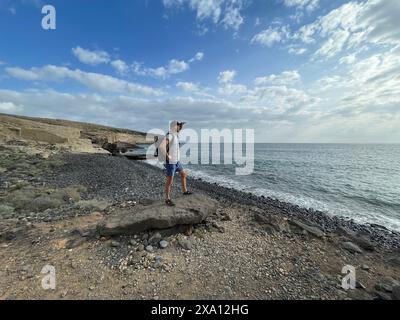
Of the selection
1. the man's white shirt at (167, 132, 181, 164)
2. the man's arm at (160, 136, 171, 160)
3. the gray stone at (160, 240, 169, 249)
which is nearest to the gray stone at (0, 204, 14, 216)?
the gray stone at (160, 240, 169, 249)

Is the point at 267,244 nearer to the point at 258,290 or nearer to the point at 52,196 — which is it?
the point at 258,290

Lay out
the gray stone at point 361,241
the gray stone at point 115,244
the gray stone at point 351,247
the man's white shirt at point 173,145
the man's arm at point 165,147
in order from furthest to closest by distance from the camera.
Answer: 1. the gray stone at point 361,241
2. the gray stone at point 351,247
3. the man's white shirt at point 173,145
4. the man's arm at point 165,147
5. the gray stone at point 115,244

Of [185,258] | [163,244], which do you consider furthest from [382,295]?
[163,244]

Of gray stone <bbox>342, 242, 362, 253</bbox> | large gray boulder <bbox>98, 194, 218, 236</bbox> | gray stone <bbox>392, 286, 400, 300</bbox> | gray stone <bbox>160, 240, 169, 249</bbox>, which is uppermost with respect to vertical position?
large gray boulder <bbox>98, 194, 218, 236</bbox>

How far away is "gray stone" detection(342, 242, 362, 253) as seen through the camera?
7211 mm

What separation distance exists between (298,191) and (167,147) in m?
17.1

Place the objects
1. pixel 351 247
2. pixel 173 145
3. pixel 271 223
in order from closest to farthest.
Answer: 1. pixel 173 145
2. pixel 351 247
3. pixel 271 223

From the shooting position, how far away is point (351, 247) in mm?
7340

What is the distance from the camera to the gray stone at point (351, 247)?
23.7ft

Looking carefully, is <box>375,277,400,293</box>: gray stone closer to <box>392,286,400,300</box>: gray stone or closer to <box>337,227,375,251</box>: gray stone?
<box>392,286,400,300</box>: gray stone

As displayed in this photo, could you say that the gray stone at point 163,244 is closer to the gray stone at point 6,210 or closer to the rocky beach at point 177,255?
the rocky beach at point 177,255

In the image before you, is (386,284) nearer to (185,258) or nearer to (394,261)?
(394,261)

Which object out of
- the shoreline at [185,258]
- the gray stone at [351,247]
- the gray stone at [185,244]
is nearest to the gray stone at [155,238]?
the shoreline at [185,258]
